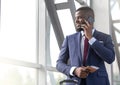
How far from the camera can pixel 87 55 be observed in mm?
2277

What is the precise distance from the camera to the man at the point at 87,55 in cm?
220

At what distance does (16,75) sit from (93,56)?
0.96 meters

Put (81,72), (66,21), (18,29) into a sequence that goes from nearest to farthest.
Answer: (81,72) < (18,29) < (66,21)

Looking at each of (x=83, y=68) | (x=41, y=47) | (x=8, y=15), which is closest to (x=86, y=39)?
(x=83, y=68)

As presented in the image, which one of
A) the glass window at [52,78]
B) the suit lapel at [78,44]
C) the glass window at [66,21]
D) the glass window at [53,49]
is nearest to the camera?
the suit lapel at [78,44]

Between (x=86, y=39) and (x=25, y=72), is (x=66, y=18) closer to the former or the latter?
(x=25, y=72)

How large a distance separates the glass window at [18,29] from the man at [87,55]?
68 centimetres

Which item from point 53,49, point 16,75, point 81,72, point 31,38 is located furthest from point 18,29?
point 81,72

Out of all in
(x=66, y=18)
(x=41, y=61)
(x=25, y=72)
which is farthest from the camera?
(x=66, y=18)

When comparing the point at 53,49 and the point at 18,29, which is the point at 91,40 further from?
the point at 53,49

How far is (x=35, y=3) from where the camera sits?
3.42 meters

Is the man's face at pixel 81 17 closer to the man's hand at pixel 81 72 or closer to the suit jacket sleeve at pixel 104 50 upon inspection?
the suit jacket sleeve at pixel 104 50

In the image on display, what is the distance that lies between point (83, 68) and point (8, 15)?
1.05 metres

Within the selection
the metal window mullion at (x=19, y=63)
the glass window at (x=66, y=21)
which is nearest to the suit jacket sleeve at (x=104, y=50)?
the metal window mullion at (x=19, y=63)
